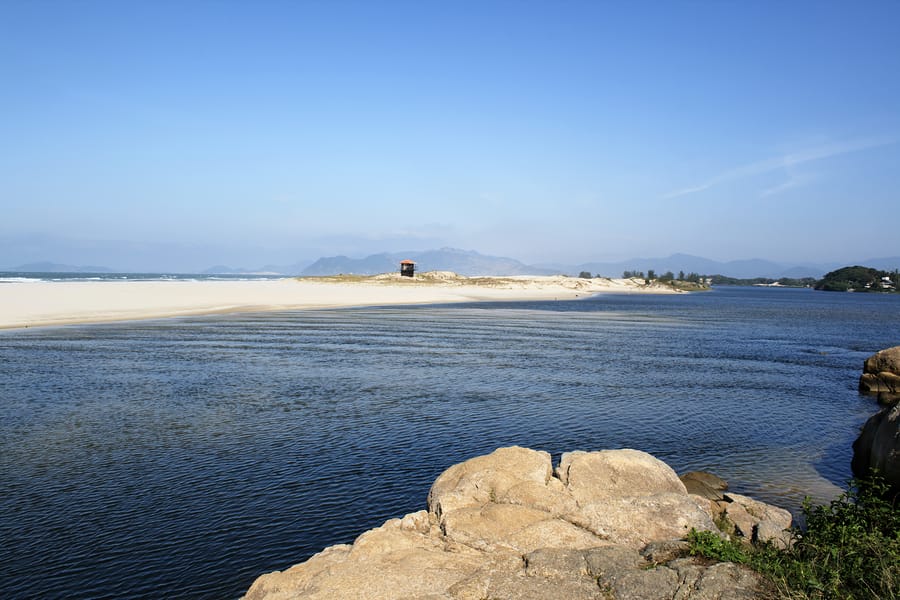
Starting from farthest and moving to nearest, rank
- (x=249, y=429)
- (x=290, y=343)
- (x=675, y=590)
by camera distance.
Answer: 1. (x=290, y=343)
2. (x=249, y=429)
3. (x=675, y=590)

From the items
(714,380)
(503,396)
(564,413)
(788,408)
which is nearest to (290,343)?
(503,396)

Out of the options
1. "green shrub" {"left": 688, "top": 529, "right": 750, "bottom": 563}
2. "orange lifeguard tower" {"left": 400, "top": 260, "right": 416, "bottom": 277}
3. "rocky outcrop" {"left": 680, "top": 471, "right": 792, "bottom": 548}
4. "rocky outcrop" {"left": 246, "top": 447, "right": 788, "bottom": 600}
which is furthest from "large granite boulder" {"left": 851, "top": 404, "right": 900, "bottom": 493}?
"orange lifeguard tower" {"left": 400, "top": 260, "right": 416, "bottom": 277}

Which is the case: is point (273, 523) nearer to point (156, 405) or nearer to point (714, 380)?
point (156, 405)

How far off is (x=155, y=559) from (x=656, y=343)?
48.3 meters

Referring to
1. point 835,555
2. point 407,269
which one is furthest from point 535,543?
point 407,269

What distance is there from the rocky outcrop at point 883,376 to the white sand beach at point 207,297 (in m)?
66.5

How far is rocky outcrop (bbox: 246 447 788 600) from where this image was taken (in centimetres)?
919

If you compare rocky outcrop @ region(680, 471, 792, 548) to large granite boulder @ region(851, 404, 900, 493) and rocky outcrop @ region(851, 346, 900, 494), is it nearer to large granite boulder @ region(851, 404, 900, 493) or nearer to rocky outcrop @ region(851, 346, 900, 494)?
rocky outcrop @ region(851, 346, 900, 494)

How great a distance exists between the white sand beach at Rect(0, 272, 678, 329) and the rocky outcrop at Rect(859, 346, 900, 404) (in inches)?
2618

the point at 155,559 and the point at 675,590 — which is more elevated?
the point at 675,590

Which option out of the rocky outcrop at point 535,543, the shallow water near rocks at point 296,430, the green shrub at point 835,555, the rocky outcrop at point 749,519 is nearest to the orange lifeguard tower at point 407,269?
the shallow water near rocks at point 296,430

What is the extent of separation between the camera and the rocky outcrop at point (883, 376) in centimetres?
3083

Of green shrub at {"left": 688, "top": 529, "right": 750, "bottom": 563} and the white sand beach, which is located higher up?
the white sand beach

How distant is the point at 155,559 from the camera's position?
1241cm
